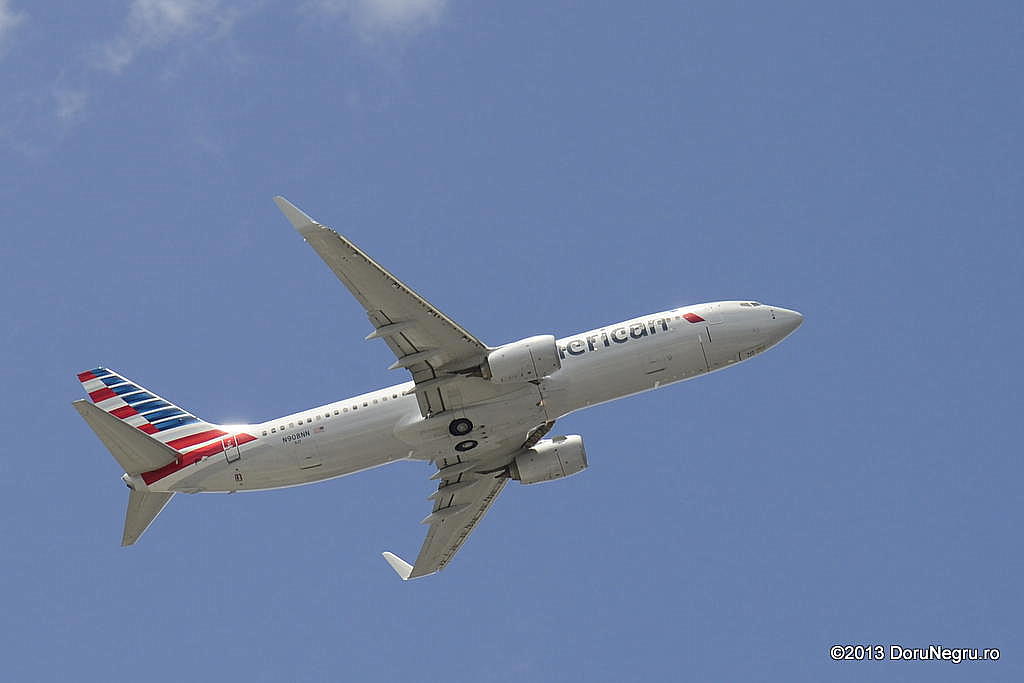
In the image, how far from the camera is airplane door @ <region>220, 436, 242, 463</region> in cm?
5459

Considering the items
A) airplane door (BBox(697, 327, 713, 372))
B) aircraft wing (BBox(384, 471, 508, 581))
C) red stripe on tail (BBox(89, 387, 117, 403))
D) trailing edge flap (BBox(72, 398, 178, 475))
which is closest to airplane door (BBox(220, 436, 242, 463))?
trailing edge flap (BBox(72, 398, 178, 475))

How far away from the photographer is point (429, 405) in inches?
2121

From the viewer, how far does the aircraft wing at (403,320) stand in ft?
157

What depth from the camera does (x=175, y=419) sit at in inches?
2222

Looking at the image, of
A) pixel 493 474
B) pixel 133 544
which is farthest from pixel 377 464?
pixel 133 544

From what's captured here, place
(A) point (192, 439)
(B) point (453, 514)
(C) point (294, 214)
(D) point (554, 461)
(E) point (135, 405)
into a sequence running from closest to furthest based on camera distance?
(C) point (294, 214)
(A) point (192, 439)
(E) point (135, 405)
(D) point (554, 461)
(B) point (453, 514)

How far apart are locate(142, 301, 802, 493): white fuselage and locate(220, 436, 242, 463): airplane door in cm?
4

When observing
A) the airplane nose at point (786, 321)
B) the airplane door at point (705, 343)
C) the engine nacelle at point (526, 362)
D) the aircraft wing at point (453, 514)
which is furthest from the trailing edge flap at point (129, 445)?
the airplane nose at point (786, 321)

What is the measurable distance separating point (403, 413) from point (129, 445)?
37.0 ft

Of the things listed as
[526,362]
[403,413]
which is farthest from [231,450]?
[526,362]

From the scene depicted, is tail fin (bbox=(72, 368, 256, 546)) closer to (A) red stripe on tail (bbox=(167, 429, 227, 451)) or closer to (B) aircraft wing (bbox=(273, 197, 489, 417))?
(A) red stripe on tail (bbox=(167, 429, 227, 451))

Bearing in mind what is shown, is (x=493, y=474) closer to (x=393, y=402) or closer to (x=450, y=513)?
(x=450, y=513)

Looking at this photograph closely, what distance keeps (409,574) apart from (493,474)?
720 cm

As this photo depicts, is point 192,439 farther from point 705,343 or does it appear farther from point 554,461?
point 705,343
